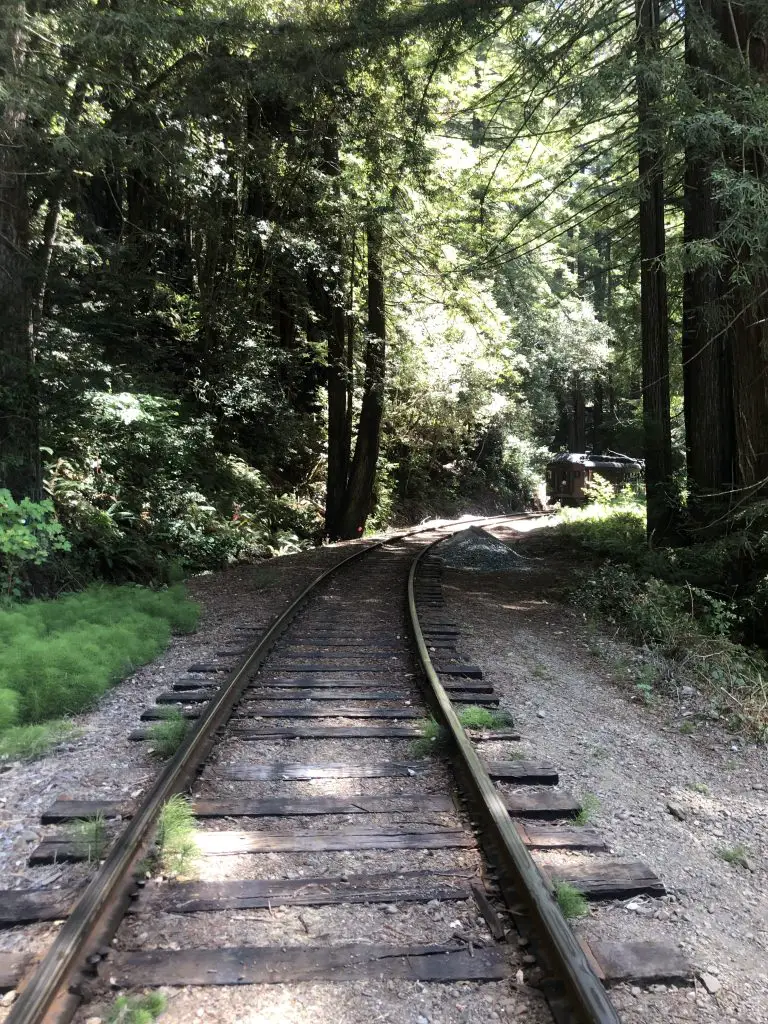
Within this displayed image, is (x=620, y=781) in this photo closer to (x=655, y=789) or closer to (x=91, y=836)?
(x=655, y=789)

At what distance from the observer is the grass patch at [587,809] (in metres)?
3.46

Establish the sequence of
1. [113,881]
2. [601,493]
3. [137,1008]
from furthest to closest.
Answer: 1. [601,493]
2. [113,881]
3. [137,1008]

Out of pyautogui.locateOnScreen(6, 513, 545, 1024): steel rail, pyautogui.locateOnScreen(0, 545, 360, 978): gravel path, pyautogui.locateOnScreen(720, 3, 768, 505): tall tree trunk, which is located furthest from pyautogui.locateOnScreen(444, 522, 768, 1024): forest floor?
pyautogui.locateOnScreen(720, 3, 768, 505): tall tree trunk

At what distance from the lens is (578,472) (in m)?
39.4

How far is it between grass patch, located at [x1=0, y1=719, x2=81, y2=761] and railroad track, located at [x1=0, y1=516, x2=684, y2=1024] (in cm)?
55

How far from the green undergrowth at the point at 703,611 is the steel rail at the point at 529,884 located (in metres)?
2.84

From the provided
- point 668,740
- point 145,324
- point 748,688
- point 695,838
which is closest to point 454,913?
A: point 695,838

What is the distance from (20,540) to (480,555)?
949cm

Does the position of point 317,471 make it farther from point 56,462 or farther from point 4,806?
point 4,806

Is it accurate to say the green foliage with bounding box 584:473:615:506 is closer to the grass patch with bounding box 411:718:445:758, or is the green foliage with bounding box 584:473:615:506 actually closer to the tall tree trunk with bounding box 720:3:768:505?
the tall tree trunk with bounding box 720:3:768:505

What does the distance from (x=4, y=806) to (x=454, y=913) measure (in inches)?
95.6

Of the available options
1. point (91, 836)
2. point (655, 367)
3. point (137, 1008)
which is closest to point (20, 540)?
point (91, 836)

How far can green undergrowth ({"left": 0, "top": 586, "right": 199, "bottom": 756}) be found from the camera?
4.68m

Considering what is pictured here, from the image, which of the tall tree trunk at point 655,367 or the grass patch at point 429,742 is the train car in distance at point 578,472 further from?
the grass patch at point 429,742
